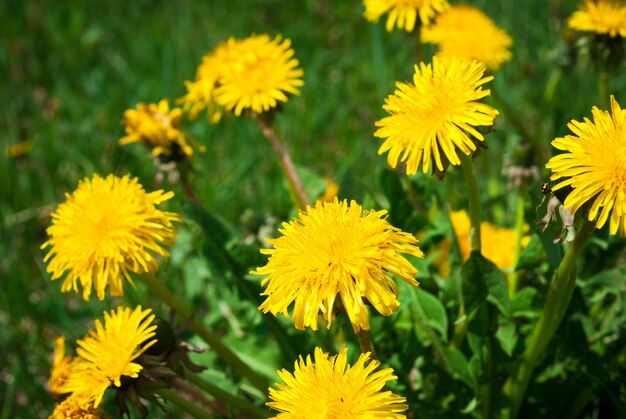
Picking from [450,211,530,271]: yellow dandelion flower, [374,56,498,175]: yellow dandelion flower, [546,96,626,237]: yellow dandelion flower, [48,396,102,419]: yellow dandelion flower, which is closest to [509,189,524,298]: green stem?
[450,211,530,271]: yellow dandelion flower

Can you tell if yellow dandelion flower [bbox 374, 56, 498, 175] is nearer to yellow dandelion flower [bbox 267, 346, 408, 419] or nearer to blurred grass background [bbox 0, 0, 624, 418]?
yellow dandelion flower [bbox 267, 346, 408, 419]

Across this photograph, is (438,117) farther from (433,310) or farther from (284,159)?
(284,159)

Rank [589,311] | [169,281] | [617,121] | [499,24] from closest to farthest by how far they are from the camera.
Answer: [617,121]
[589,311]
[169,281]
[499,24]

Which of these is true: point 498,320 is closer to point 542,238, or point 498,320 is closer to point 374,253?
point 542,238

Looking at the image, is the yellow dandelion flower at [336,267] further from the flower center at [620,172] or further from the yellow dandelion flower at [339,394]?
the flower center at [620,172]

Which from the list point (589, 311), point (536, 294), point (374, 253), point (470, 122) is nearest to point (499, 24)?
point (589, 311)

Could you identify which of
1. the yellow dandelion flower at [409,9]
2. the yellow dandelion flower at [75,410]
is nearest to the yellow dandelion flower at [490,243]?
the yellow dandelion flower at [409,9]

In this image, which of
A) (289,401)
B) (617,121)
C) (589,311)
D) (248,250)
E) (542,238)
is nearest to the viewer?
(289,401)
